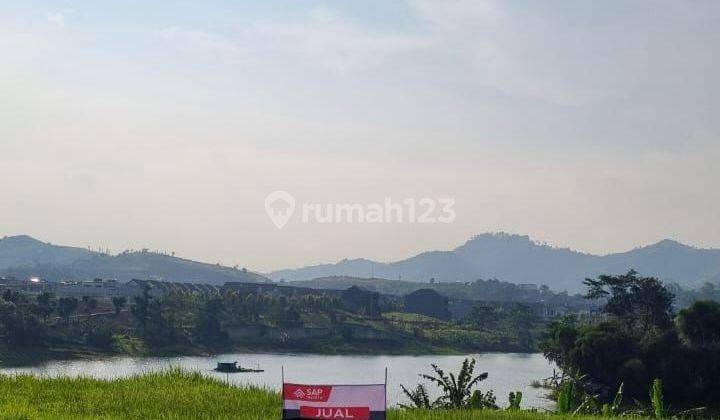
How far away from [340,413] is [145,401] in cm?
914

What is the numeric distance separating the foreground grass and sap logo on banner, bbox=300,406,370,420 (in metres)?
5.33

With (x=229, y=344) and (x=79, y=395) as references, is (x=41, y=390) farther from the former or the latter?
(x=229, y=344)

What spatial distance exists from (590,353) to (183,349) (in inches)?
3139

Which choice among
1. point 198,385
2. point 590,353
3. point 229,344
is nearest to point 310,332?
point 229,344

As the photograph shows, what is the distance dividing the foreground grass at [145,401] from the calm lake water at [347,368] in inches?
2586

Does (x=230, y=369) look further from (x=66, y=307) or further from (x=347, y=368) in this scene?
(x=66, y=307)

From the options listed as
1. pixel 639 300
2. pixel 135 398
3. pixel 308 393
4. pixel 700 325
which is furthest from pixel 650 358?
pixel 308 393

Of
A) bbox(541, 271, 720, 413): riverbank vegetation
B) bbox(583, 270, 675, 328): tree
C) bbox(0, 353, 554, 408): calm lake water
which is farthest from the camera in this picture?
bbox(583, 270, 675, 328): tree

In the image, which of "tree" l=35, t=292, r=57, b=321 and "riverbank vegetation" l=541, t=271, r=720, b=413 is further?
"tree" l=35, t=292, r=57, b=321

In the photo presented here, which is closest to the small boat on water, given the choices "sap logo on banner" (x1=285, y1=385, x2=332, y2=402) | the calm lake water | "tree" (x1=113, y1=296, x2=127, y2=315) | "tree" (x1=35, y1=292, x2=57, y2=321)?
the calm lake water

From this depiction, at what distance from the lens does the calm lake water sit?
10931cm

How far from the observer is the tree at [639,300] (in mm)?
111438

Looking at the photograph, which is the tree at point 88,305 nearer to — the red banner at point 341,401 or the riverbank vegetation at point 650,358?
the riverbank vegetation at point 650,358

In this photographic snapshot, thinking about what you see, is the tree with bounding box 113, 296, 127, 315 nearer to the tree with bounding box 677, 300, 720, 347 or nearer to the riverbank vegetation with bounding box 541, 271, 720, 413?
the riverbank vegetation with bounding box 541, 271, 720, 413
